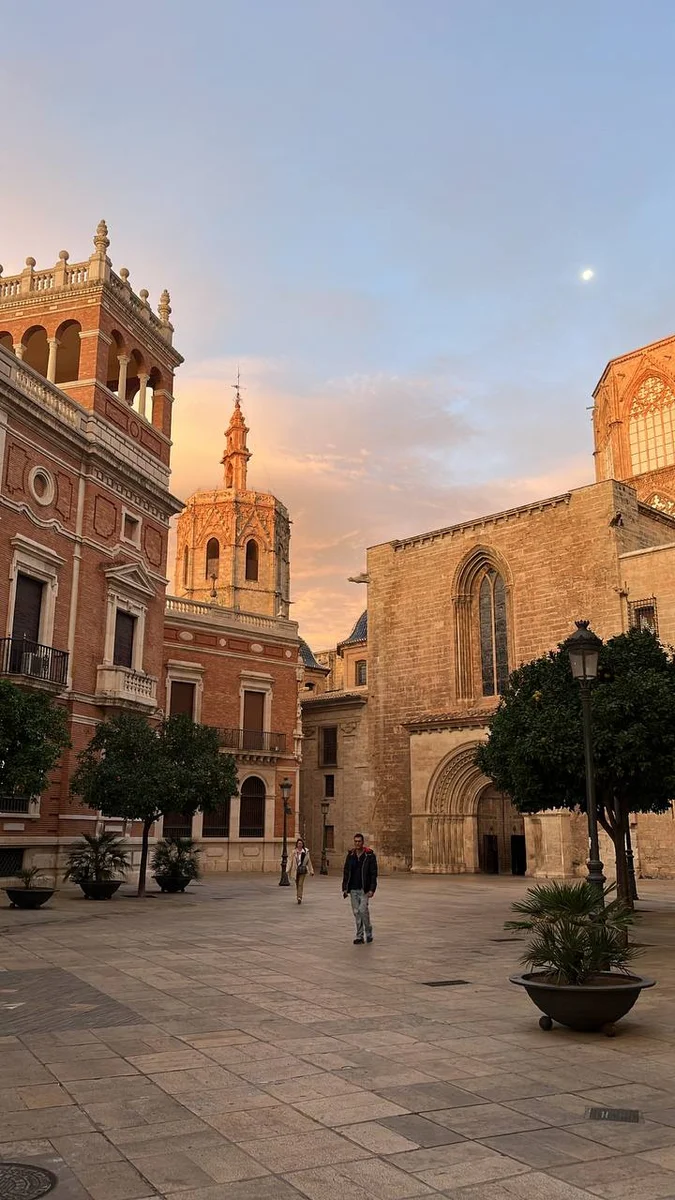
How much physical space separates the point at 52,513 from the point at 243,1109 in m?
20.0

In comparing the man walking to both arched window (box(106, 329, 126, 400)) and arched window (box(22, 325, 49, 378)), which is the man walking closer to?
arched window (box(106, 329, 126, 400))

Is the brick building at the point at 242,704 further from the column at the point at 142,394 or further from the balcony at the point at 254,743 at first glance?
the column at the point at 142,394

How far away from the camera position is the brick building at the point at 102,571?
22.1 meters

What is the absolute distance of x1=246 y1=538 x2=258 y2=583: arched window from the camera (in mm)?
68225

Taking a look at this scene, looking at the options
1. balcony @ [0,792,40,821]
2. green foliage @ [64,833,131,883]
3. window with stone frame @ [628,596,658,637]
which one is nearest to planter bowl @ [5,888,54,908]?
green foliage @ [64,833,131,883]

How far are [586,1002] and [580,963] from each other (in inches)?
12.6

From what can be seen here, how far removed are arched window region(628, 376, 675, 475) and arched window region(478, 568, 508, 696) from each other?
48.0ft

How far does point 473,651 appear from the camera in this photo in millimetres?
38219

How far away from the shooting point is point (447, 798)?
36.5 meters

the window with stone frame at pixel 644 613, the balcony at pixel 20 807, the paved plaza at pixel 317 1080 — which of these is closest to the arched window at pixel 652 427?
the window with stone frame at pixel 644 613

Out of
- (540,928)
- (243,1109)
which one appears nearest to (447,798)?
(540,928)

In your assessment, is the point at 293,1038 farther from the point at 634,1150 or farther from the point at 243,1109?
the point at 634,1150

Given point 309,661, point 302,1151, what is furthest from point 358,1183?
point 309,661

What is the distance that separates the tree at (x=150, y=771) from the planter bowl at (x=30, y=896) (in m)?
3.23
